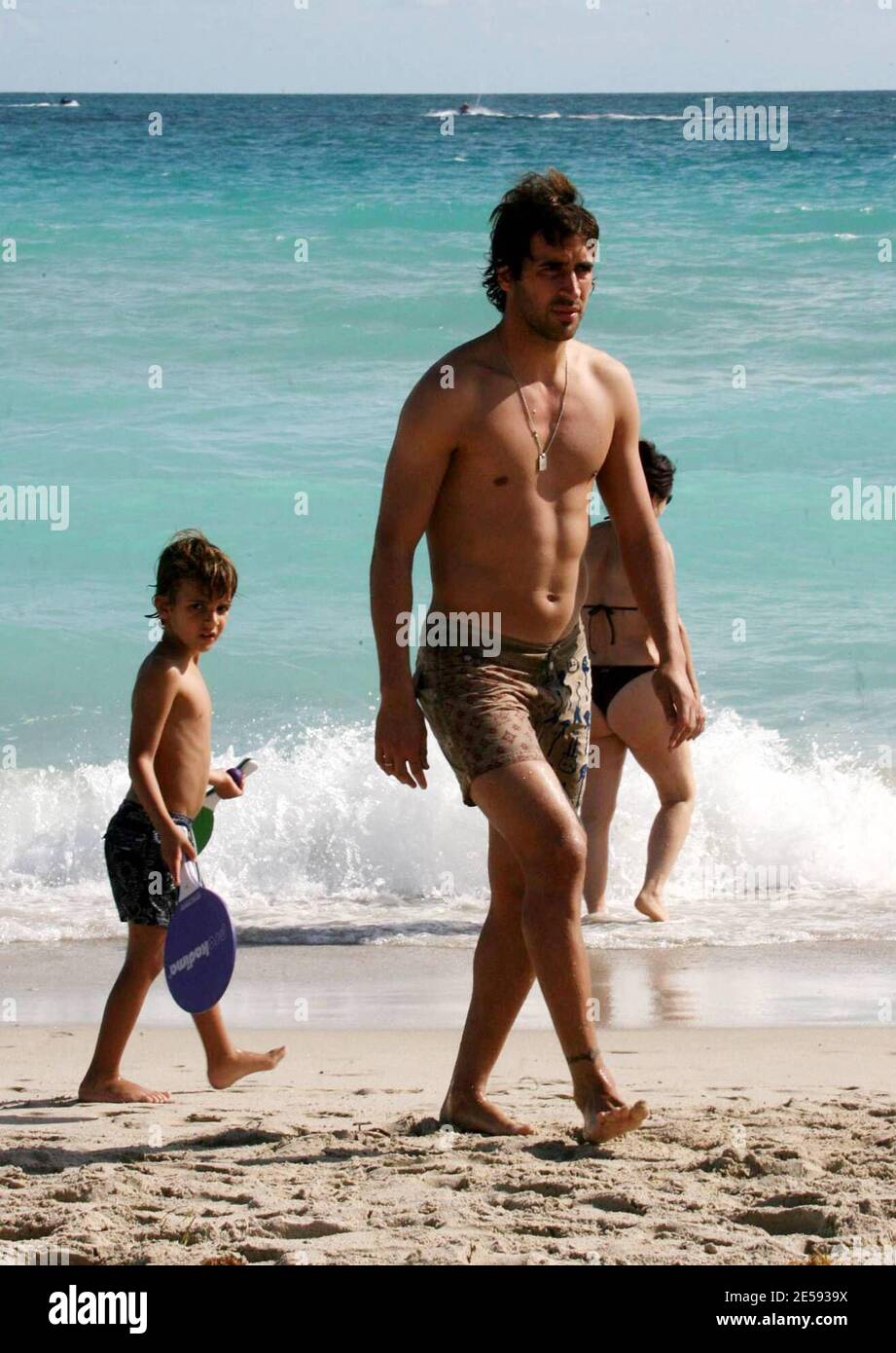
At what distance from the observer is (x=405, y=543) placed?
3635 millimetres

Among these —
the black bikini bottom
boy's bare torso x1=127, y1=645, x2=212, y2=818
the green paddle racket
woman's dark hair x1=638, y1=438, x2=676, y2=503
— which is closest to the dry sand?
the green paddle racket

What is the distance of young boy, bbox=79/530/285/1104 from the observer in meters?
4.29

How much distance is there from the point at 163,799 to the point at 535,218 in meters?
1.66

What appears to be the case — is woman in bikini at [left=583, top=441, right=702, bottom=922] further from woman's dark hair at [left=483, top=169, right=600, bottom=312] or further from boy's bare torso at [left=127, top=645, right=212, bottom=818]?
woman's dark hair at [left=483, top=169, right=600, bottom=312]

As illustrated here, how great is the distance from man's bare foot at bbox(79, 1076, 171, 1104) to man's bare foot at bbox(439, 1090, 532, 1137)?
82cm

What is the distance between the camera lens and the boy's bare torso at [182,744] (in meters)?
4.34

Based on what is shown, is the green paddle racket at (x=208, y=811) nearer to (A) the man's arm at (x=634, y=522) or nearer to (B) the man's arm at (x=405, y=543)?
(B) the man's arm at (x=405, y=543)

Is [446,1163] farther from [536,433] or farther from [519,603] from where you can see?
[536,433]

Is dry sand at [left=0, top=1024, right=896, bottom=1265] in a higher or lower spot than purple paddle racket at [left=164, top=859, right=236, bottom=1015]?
lower

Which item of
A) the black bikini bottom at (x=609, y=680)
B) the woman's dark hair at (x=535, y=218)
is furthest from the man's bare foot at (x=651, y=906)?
the woman's dark hair at (x=535, y=218)

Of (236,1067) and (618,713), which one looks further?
(618,713)

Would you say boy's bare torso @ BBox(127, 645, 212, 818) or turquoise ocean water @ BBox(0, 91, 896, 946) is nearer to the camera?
boy's bare torso @ BBox(127, 645, 212, 818)

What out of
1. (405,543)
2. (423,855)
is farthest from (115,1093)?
(423,855)
